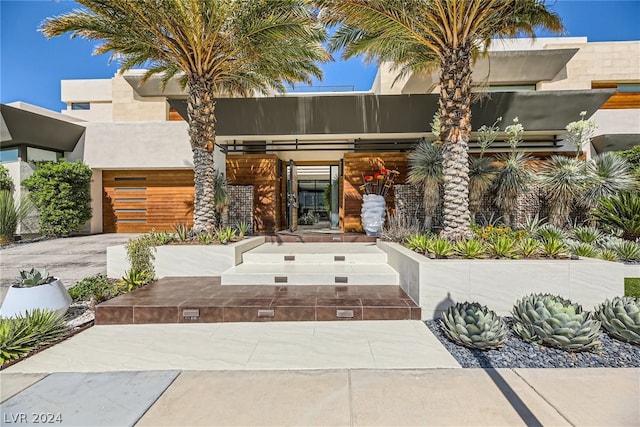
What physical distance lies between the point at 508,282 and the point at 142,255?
21.8ft

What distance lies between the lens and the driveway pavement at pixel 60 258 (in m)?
6.67

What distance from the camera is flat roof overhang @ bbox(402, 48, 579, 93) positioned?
1149cm

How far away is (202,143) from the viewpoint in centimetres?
686

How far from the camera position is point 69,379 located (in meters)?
2.84

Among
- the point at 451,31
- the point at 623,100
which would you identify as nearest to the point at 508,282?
the point at 451,31

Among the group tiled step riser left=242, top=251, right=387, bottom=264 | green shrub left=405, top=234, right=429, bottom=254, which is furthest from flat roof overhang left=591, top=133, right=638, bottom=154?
tiled step riser left=242, top=251, right=387, bottom=264

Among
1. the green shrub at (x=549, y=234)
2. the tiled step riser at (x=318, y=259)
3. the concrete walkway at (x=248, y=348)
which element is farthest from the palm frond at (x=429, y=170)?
the concrete walkway at (x=248, y=348)

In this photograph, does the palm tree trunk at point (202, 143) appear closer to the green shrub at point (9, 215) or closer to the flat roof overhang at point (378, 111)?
the flat roof overhang at point (378, 111)

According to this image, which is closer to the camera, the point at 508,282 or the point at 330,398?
the point at 330,398

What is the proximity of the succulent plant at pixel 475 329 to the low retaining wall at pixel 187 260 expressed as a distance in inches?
170

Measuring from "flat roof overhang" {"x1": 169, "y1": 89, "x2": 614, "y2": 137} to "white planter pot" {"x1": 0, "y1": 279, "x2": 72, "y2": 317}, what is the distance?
6762 mm

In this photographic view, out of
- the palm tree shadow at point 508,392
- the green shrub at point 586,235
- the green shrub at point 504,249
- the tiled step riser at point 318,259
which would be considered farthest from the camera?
the green shrub at point 586,235

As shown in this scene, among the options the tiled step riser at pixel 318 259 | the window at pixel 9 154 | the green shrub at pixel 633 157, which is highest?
the window at pixel 9 154

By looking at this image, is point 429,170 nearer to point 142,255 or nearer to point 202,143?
point 202,143
